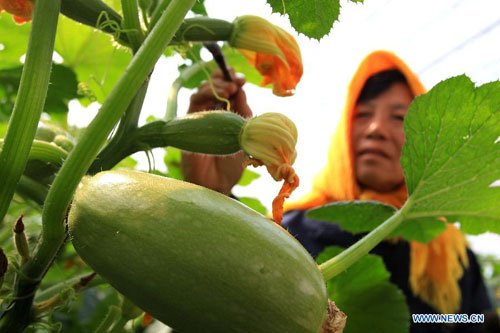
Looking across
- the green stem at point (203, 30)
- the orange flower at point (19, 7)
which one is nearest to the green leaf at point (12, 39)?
the orange flower at point (19, 7)

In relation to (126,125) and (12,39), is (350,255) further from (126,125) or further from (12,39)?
(12,39)

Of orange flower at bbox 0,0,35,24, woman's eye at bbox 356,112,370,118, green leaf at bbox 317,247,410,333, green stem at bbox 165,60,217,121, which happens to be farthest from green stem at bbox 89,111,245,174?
woman's eye at bbox 356,112,370,118

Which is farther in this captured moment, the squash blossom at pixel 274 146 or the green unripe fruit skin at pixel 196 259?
the squash blossom at pixel 274 146

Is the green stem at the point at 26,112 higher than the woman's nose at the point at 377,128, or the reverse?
the woman's nose at the point at 377,128

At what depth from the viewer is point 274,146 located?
64cm

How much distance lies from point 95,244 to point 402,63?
229 centimetres

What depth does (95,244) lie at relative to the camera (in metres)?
0.45

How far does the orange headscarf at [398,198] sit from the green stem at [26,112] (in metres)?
1.89

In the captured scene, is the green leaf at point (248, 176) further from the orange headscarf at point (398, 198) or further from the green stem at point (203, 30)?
the green stem at point (203, 30)

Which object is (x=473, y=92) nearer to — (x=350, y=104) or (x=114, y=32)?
(x=114, y=32)

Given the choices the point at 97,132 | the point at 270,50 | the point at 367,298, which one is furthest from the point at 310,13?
the point at 367,298

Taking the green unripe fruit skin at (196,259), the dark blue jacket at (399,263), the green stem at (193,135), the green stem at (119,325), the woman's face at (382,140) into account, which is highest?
the woman's face at (382,140)

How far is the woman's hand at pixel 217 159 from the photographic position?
3.77 ft

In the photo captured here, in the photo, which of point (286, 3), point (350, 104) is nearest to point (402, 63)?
point (350, 104)
